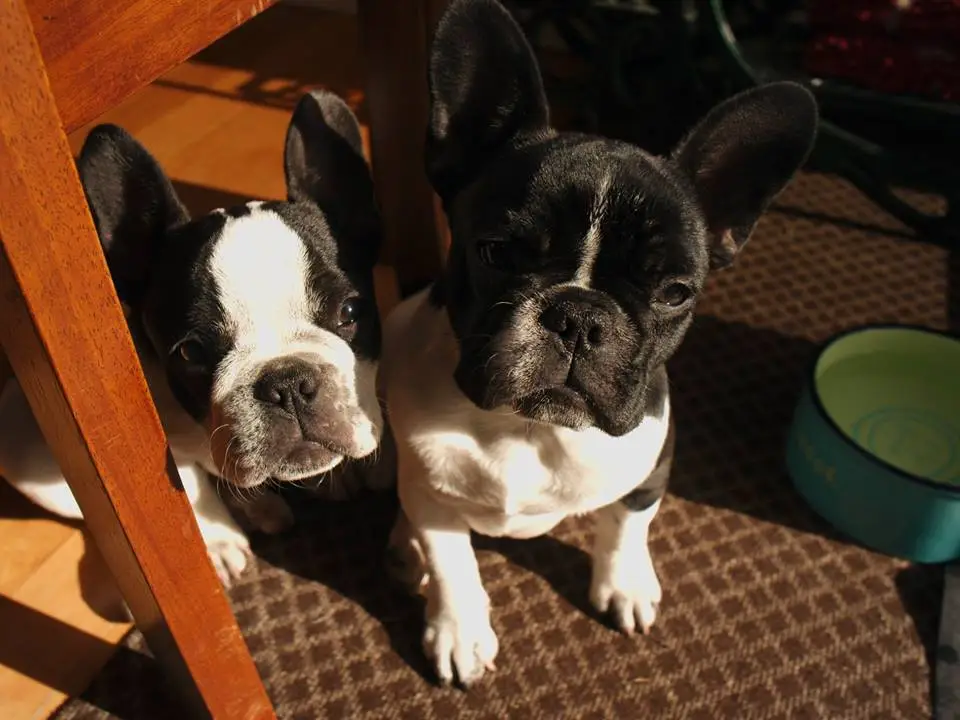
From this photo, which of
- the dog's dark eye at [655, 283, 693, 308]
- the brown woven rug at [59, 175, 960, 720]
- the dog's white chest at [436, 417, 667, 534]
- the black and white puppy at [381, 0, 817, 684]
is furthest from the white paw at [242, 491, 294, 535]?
the dog's dark eye at [655, 283, 693, 308]

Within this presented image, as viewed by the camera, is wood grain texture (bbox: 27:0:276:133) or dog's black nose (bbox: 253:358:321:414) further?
dog's black nose (bbox: 253:358:321:414)

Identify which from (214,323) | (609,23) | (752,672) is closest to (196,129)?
(609,23)

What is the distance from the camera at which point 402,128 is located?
62.2 inches

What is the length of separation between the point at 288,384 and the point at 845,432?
0.95m

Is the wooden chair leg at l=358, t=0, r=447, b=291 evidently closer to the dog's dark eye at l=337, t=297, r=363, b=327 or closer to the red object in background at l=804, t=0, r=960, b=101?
the dog's dark eye at l=337, t=297, r=363, b=327

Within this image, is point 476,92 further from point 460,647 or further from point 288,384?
point 460,647

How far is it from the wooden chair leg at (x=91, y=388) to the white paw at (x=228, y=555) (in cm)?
28

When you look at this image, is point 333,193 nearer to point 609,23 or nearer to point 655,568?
point 655,568

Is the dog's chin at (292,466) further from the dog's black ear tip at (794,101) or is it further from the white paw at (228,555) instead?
the dog's black ear tip at (794,101)

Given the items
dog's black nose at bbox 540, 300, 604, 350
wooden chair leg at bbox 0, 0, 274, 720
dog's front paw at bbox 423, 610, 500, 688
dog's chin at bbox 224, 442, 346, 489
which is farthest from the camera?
dog's front paw at bbox 423, 610, 500, 688

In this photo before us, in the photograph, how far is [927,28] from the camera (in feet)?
6.63

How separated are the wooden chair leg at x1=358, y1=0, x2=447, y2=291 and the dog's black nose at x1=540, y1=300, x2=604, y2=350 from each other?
67 cm

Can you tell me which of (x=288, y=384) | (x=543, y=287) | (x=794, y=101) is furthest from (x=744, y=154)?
(x=288, y=384)

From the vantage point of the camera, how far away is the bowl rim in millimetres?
1327
